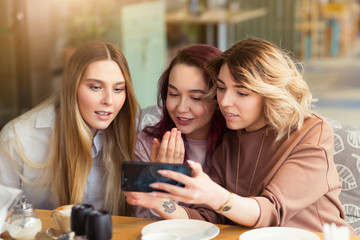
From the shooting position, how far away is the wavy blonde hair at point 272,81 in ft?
5.77

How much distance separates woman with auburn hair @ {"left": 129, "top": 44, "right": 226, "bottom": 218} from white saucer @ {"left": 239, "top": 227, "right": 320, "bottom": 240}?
1.58 ft

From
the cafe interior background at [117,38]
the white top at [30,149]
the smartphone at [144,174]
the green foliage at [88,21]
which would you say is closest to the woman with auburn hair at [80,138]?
the white top at [30,149]

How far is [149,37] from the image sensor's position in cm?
573

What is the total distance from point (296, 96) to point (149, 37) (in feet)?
13.2

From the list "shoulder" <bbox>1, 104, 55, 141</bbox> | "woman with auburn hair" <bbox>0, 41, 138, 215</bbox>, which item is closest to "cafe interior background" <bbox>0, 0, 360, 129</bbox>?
"woman with auburn hair" <bbox>0, 41, 138, 215</bbox>

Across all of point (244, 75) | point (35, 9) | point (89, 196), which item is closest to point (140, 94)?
point (35, 9)

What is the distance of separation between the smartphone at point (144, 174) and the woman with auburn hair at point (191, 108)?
50 centimetres

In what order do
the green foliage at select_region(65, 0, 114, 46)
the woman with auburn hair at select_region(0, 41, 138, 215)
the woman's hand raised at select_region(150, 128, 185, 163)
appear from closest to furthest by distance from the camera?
the woman's hand raised at select_region(150, 128, 185, 163), the woman with auburn hair at select_region(0, 41, 138, 215), the green foliage at select_region(65, 0, 114, 46)

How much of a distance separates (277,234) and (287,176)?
0.21 meters

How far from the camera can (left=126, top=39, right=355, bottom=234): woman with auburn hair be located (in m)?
1.69

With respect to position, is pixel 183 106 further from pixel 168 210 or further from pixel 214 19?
pixel 214 19

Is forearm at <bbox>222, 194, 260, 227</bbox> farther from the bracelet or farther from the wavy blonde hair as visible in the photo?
the wavy blonde hair

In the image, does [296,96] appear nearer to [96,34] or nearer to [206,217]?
[206,217]

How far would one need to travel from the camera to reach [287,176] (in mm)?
1704
